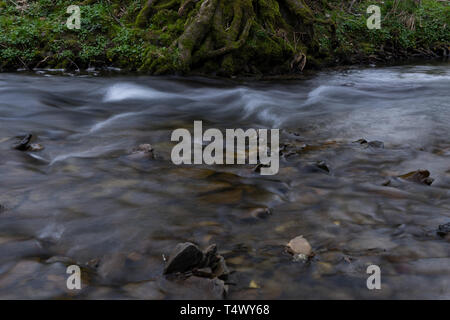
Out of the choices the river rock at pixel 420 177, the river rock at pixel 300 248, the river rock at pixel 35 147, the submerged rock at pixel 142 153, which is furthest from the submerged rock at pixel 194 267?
the river rock at pixel 35 147

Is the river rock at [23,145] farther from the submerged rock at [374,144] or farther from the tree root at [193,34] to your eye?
the tree root at [193,34]

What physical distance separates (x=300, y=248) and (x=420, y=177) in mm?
1685

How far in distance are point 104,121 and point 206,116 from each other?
5.19ft

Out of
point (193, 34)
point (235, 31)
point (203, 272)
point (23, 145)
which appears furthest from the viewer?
point (235, 31)

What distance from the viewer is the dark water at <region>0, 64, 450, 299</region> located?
2123 millimetres

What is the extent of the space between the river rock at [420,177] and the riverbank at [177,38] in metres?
6.25

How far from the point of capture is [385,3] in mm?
15430

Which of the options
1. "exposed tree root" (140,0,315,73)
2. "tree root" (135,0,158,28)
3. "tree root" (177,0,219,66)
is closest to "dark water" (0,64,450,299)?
"tree root" (177,0,219,66)

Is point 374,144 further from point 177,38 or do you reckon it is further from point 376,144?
point 177,38

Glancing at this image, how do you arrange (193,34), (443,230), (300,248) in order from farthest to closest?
1. (193,34)
2. (443,230)
3. (300,248)

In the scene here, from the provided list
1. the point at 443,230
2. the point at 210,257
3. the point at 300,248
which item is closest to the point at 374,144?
the point at 443,230

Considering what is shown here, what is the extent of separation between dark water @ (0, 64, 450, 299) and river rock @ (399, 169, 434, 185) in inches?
2.8

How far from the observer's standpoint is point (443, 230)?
2539mm

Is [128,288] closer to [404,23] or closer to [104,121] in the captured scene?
[104,121]
